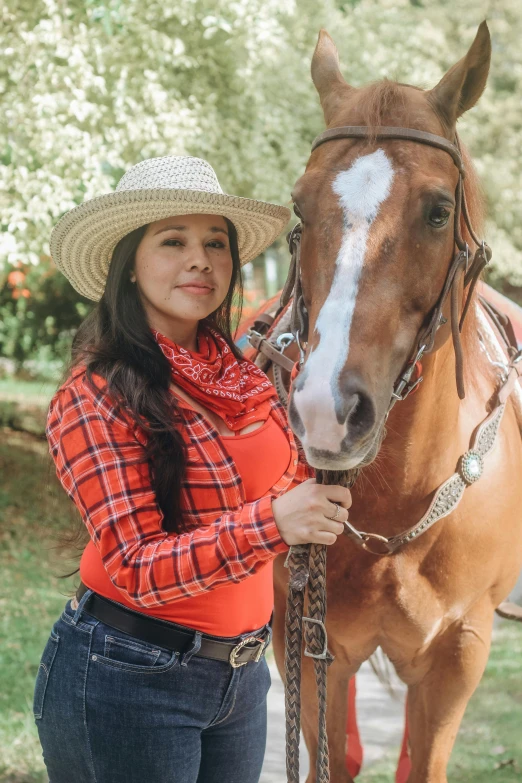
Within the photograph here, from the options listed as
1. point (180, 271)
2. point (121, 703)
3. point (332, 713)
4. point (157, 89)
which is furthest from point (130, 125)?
point (121, 703)

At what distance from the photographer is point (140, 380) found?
1627 mm

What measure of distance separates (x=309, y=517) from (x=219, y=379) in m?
0.53

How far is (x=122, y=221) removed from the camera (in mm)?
1816

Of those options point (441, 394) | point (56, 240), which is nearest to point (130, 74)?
point (56, 240)

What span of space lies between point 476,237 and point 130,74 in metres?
4.14

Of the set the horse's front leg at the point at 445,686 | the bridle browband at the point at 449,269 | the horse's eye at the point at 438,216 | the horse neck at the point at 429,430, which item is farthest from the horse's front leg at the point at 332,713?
the horse's eye at the point at 438,216

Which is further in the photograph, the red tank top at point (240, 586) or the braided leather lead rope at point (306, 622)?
the red tank top at point (240, 586)

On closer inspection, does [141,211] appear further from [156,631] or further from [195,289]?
[156,631]

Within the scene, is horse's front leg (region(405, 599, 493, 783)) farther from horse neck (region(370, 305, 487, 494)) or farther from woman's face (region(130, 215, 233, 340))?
woman's face (region(130, 215, 233, 340))

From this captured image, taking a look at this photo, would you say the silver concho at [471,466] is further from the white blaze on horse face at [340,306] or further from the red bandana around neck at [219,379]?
the white blaze on horse face at [340,306]

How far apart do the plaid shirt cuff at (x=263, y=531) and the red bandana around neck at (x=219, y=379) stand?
1.29 ft

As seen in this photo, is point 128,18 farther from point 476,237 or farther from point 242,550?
point 242,550

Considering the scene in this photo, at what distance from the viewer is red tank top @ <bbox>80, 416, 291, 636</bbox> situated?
1658 millimetres

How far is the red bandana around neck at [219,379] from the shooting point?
5.74ft
